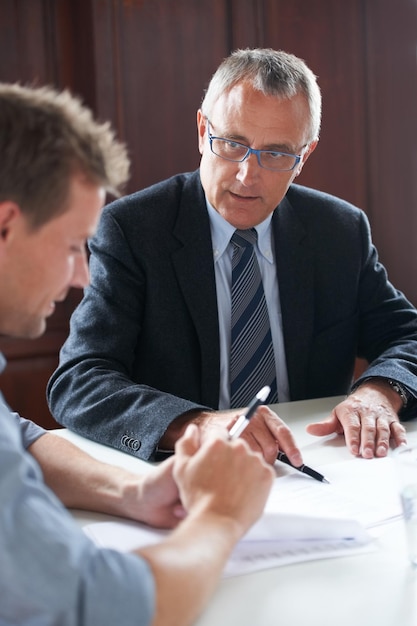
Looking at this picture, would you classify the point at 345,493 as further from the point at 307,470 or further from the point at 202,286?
the point at 202,286

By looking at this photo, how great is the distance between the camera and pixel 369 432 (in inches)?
67.8

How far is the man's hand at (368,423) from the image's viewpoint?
1691 millimetres

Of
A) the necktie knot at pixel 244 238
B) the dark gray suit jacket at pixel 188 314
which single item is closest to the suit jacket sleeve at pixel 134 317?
the dark gray suit jacket at pixel 188 314

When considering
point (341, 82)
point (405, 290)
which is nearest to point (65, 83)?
point (341, 82)

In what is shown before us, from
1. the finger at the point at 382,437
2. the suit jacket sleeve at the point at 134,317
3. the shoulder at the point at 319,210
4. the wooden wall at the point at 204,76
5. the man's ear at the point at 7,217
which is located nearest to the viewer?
the man's ear at the point at 7,217

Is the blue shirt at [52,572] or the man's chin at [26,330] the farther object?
the man's chin at [26,330]

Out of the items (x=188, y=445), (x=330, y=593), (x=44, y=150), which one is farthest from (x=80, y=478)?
(x=44, y=150)

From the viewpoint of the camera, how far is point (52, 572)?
850 millimetres

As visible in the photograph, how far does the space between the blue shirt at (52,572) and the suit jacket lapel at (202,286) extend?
4.11ft

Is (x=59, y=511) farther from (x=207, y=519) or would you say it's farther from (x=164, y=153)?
(x=164, y=153)

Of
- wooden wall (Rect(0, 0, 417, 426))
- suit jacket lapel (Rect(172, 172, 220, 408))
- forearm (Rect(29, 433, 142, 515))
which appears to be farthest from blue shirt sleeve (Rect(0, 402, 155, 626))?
wooden wall (Rect(0, 0, 417, 426))

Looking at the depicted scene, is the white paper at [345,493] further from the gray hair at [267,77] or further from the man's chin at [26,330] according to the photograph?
the gray hair at [267,77]

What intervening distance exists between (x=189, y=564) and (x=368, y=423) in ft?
2.84

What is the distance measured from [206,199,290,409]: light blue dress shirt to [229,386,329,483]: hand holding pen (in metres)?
0.60
